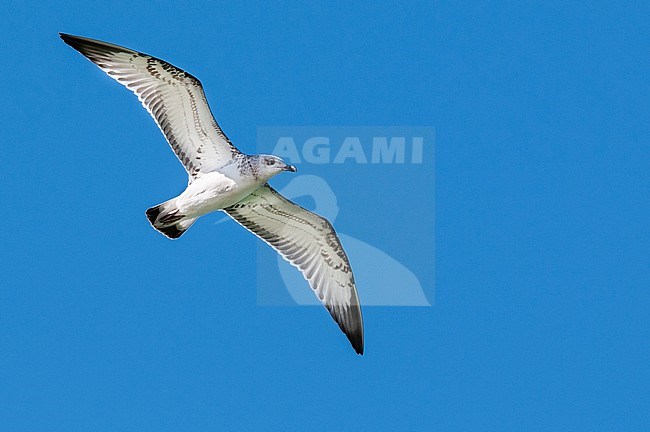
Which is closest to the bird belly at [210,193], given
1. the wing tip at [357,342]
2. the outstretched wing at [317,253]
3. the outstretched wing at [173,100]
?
the outstretched wing at [173,100]

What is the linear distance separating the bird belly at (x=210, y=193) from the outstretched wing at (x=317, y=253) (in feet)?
2.38

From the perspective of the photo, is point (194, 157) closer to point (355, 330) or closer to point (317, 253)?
point (317, 253)

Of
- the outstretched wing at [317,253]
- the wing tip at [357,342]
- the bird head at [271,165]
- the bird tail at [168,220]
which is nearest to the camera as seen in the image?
the bird head at [271,165]

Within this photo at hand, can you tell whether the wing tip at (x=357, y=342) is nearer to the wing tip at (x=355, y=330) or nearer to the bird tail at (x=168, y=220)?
the wing tip at (x=355, y=330)

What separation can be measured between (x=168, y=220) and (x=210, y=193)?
1.92ft

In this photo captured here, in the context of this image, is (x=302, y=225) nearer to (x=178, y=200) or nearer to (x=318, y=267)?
(x=318, y=267)

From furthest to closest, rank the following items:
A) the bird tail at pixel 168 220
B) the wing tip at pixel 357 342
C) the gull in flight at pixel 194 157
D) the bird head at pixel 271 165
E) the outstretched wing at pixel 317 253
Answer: the wing tip at pixel 357 342
the outstretched wing at pixel 317 253
the bird tail at pixel 168 220
the gull in flight at pixel 194 157
the bird head at pixel 271 165

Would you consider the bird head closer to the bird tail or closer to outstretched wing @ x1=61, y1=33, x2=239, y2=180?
outstretched wing @ x1=61, y1=33, x2=239, y2=180

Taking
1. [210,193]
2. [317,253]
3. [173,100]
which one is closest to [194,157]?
[210,193]

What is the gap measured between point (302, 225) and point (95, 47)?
291cm

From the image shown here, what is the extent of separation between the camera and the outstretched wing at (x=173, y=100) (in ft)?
49.7

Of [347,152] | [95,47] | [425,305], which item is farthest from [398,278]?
[95,47]

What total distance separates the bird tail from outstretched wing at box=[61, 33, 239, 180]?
41 centimetres

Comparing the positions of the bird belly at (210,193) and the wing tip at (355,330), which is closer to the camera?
the bird belly at (210,193)
